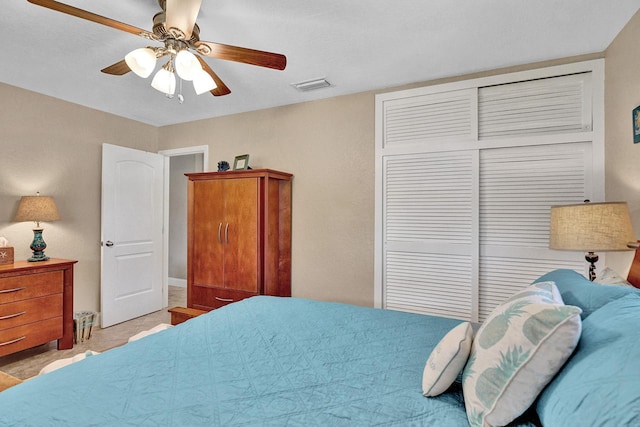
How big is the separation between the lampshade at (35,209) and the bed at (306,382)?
92.8 inches

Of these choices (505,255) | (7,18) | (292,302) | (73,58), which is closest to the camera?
(7,18)

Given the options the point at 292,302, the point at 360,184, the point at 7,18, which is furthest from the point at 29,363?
the point at 360,184

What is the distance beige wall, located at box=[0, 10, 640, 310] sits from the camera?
3264 millimetres

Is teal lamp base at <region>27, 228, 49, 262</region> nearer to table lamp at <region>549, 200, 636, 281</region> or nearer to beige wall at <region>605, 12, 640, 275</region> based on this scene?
table lamp at <region>549, 200, 636, 281</region>

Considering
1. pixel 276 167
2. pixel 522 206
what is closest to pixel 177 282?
pixel 276 167

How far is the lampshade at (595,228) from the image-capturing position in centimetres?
177

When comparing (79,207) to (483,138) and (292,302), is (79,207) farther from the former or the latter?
(483,138)

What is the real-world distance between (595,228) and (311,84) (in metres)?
2.38

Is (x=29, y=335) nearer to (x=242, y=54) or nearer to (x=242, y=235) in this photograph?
(x=242, y=235)

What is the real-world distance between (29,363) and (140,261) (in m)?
1.51

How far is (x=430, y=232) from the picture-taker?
3.07 m

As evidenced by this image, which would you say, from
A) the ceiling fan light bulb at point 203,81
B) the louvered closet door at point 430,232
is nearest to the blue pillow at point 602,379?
the louvered closet door at point 430,232

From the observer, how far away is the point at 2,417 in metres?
1.01

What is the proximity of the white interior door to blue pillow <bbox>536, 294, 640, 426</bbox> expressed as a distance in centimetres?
421
